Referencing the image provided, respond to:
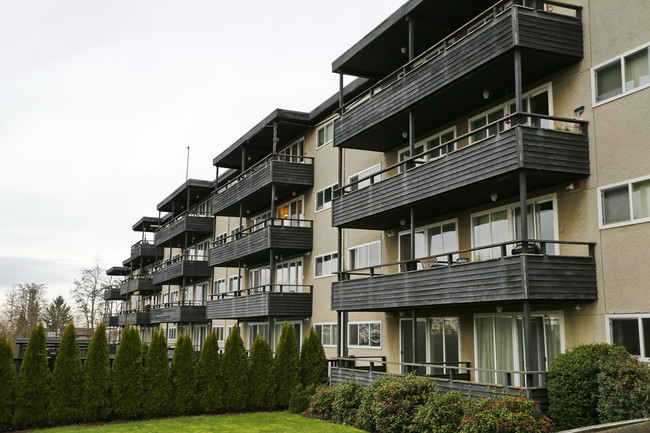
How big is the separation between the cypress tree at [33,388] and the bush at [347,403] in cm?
873

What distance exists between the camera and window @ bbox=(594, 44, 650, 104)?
14.1m

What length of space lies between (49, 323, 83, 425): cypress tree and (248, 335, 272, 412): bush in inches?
224

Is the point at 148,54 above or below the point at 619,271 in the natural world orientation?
above

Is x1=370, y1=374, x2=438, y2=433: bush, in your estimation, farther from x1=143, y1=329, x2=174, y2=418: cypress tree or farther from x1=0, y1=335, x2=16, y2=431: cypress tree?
x1=0, y1=335, x2=16, y2=431: cypress tree

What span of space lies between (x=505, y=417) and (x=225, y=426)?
887 cm

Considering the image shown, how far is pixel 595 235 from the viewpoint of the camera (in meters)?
14.9

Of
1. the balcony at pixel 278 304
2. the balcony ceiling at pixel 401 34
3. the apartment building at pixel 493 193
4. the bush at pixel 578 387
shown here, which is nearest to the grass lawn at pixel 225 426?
the apartment building at pixel 493 193

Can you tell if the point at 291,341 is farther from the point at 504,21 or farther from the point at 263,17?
the point at 504,21

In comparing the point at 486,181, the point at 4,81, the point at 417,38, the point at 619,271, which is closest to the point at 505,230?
the point at 486,181

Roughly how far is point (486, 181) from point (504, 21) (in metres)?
4.02

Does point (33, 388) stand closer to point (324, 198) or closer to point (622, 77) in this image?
point (324, 198)

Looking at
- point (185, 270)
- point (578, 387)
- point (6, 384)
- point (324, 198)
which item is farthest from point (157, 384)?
point (185, 270)

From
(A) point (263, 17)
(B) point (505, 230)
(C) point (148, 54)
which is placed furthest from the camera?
(C) point (148, 54)

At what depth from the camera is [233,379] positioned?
2170 centimetres
